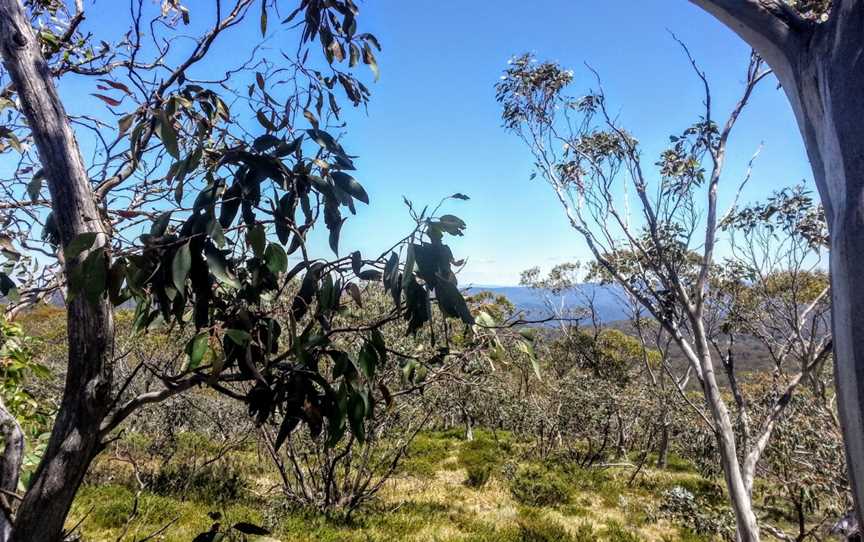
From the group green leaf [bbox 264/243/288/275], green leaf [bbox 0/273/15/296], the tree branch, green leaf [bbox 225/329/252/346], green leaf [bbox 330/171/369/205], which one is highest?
the tree branch

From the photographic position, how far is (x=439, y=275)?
0.99 meters

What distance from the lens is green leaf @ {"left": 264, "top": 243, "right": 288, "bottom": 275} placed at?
105cm

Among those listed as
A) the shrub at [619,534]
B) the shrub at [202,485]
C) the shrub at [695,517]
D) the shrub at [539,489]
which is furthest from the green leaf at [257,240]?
the shrub at [539,489]

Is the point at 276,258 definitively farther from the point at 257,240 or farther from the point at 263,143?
the point at 263,143

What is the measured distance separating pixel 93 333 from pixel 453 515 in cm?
775

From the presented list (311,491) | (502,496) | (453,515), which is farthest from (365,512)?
(502,496)

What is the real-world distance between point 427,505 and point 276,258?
318 inches

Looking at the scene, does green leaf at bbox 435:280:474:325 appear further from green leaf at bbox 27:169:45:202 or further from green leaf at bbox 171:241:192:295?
green leaf at bbox 27:169:45:202

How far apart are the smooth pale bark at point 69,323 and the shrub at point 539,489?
9.34 metres

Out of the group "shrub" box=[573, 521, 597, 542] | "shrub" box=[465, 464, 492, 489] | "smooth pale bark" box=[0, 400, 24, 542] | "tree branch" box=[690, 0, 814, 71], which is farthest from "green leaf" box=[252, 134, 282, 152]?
"shrub" box=[465, 464, 492, 489]

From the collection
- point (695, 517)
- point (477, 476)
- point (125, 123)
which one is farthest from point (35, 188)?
point (477, 476)

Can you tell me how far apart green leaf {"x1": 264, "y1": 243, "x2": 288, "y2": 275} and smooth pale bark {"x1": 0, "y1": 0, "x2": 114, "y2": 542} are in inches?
14.5

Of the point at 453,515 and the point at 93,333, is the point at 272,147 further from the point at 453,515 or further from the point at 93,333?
the point at 453,515

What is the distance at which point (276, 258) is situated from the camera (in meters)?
1.06
